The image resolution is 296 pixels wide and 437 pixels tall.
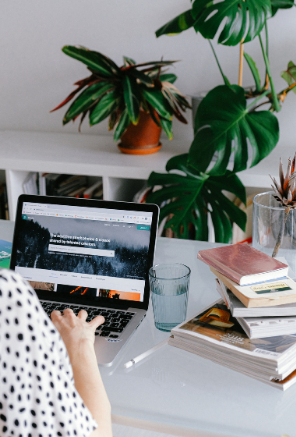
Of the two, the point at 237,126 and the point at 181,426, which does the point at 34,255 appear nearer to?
the point at 181,426

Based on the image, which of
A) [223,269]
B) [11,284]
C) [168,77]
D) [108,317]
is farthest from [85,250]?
[168,77]

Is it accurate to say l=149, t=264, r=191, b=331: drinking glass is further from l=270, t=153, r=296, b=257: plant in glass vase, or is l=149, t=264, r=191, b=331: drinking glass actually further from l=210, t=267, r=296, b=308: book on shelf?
l=270, t=153, r=296, b=257: plant in glass vase

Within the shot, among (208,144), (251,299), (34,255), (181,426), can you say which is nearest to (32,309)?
(181,426)

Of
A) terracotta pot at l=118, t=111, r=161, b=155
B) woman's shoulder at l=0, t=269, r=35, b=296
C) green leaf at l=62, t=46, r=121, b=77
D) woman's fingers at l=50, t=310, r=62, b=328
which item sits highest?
green leaf at l=62, t=46, r=121, b=77

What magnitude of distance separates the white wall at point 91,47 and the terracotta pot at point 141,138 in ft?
0.82

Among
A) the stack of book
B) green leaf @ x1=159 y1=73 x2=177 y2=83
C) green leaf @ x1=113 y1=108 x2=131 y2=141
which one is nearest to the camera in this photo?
the stack of book

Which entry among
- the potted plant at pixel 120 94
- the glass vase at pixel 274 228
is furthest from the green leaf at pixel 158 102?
the glass vase at pixel 274 228

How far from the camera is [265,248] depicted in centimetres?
103

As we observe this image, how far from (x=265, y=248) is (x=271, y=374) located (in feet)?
1.20

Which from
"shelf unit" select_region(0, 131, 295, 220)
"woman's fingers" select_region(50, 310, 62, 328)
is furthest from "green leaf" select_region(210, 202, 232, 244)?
"woman's fingers" select_region(50, 310, 62, 328)

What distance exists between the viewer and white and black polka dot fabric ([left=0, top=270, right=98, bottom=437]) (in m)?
0.46

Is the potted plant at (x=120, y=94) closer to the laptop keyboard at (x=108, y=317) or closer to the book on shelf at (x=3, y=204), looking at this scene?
the book on shelf at (x=3, y=204)

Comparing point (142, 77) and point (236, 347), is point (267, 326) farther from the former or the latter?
point (142, 77)

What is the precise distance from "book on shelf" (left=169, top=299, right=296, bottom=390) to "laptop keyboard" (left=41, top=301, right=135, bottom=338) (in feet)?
0.39
